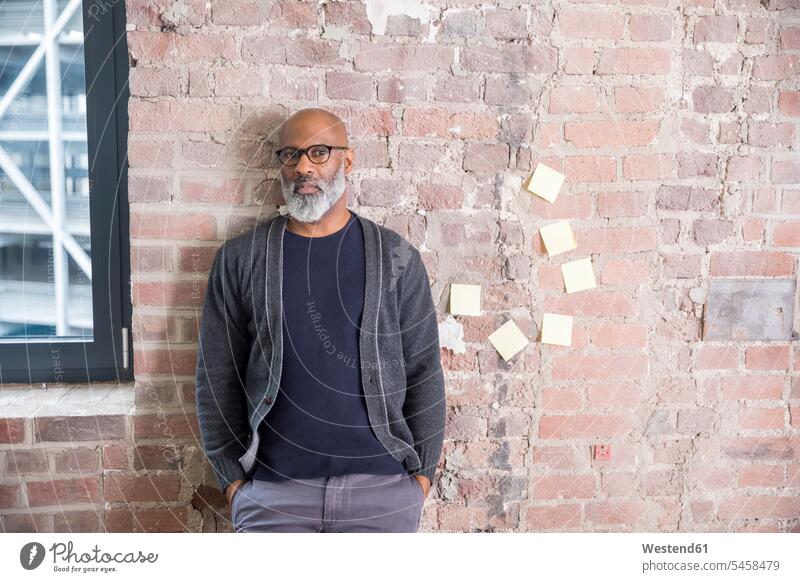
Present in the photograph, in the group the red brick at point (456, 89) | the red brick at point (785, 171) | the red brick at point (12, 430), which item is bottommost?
the red brick at point (12, 430)

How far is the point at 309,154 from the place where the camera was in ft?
2.66

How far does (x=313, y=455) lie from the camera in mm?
842

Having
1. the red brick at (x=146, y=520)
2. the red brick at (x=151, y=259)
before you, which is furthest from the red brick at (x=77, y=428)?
the red brick at (x=151, y=259)

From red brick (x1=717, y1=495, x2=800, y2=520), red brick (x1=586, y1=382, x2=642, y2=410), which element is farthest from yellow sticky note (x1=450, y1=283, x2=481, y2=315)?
red brick (x1=717, y1=495, x2=800, y2=520)

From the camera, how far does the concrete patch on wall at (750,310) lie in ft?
2.79

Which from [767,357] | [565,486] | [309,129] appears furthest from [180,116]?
[767,357]

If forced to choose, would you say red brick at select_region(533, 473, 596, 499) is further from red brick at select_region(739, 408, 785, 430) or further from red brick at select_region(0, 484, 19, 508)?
red brick at select_region(0, 484, 19, 508)

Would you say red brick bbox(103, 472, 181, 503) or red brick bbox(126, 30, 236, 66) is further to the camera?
red brick bbox(103, 472, 181, 503)

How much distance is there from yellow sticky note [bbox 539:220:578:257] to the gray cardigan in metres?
0.20

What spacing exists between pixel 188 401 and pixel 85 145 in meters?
0.44

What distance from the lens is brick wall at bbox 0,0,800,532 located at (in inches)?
31.9

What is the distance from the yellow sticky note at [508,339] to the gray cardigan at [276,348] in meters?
0.10

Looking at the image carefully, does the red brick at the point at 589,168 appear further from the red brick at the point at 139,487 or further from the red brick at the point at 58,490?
the red brick at the point at 58,490
